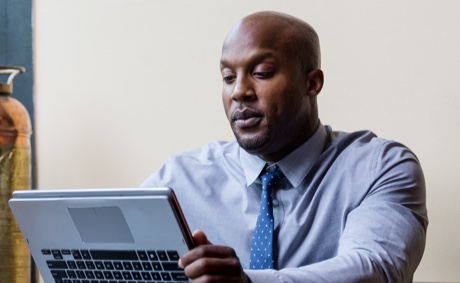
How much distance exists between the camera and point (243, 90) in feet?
4.98

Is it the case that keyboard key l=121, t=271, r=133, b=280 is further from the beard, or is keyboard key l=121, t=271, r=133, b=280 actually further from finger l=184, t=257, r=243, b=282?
the beard

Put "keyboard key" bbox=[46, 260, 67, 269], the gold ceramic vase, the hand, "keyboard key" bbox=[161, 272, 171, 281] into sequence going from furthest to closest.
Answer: the gold ceramic vase → "keyboard key" bbox=[46, 260, 67, 269] → "keyboard key" bbox=[161, 272, 171, 281] → the hand

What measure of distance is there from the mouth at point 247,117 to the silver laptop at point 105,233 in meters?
0.47

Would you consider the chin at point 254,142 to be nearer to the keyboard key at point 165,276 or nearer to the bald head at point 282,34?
the bald head at point 282,34

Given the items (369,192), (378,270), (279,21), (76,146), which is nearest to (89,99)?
(76,146)

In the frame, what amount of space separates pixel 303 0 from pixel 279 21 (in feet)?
1.35

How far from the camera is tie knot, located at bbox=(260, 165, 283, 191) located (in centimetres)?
156

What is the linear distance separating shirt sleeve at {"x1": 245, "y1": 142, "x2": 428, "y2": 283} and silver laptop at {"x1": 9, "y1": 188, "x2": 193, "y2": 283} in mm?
132

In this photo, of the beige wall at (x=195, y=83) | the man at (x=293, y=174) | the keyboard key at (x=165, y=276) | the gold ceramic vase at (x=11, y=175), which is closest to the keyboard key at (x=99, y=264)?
the keyboard key at (x=165, y=276)

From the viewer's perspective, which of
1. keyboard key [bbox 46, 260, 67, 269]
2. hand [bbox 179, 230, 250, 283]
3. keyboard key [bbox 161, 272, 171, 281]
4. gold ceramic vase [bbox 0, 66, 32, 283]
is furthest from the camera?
gold ceramic vase [bbox 0, 66, 32, 283]

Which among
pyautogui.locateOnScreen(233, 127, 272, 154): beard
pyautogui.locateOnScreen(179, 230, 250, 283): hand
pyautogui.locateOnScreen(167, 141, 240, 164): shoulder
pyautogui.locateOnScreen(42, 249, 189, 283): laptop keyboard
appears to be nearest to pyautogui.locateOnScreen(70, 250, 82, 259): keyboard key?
pyautogui.locateOnScreen(42, 249, 189, 283): laptop keyboard

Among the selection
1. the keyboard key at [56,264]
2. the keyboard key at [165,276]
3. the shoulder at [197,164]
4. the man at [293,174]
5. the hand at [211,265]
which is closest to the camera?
the hand at [211,265]

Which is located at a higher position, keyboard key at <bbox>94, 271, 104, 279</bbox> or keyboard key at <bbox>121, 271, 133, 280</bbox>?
keyboard key at <bbox>121, 271, 133, 280</bbox>

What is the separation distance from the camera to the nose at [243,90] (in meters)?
1.52
